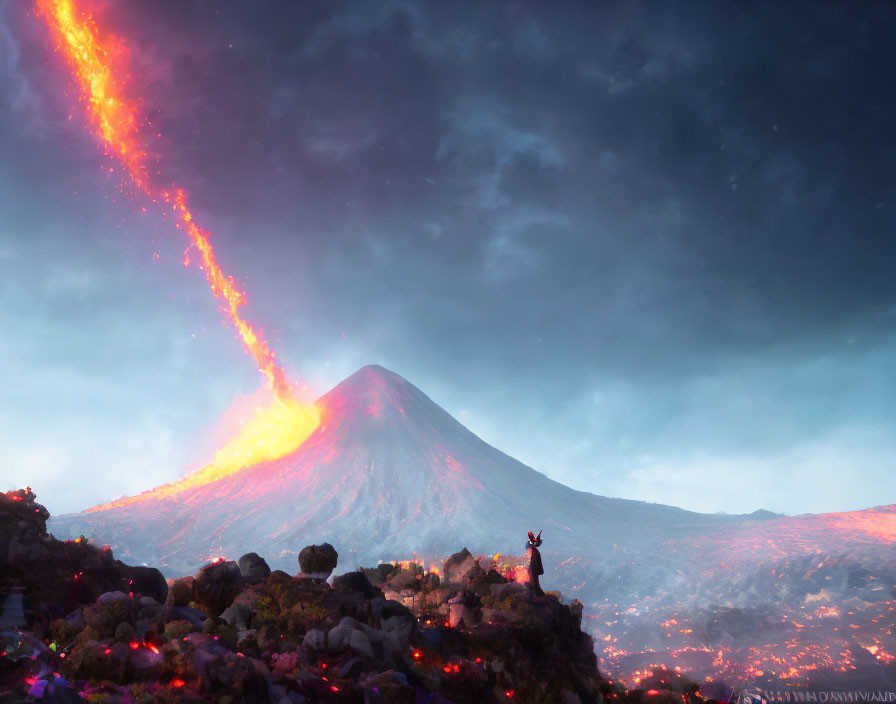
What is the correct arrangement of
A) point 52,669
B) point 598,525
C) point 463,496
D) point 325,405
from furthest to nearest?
point 325,405 < point 598,525 < point 463,496 < point 52,669

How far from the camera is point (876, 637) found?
6175cm

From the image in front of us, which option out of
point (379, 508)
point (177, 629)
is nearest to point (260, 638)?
point (177, 629)

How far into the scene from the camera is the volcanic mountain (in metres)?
80.5

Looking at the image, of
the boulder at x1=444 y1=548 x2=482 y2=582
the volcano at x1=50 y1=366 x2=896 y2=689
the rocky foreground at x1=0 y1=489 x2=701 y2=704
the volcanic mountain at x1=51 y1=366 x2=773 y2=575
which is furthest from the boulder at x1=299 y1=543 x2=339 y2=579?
the volcanic mountain at x1=51 y1=366 x2=773 y2=575

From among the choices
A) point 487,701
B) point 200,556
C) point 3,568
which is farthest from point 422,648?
point 200,556

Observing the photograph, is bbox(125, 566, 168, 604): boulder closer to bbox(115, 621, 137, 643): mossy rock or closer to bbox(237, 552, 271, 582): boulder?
bbox(237, 552, 271, 582): boulder

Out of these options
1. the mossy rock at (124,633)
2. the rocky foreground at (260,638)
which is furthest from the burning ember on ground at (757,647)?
the mossy rock at (124,633)

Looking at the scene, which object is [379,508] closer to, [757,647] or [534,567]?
[757,647]

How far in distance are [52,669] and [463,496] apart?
293 ft

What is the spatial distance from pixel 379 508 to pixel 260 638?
79.2 m

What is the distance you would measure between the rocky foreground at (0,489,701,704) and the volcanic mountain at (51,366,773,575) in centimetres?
5561

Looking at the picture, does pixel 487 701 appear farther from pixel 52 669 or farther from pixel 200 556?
pixel 200 556

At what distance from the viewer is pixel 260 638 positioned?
14539 millimetres

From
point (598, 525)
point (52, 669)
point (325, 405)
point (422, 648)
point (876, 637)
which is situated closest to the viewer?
point (52, 669)
